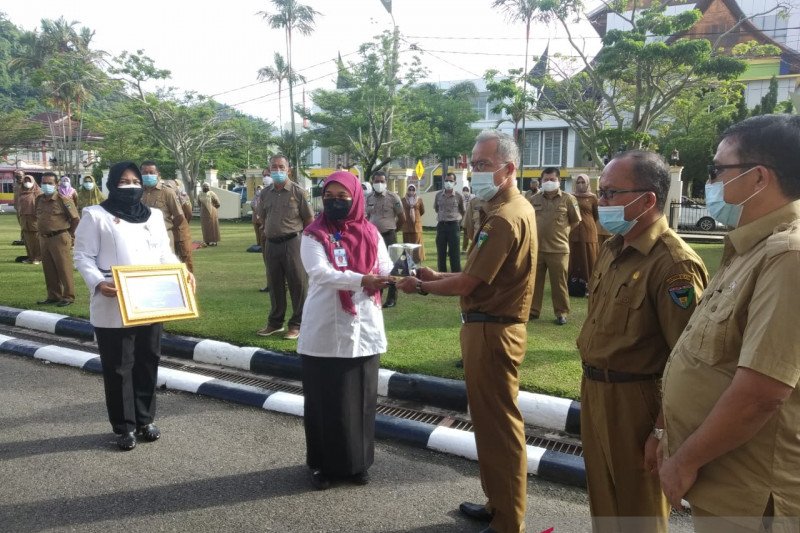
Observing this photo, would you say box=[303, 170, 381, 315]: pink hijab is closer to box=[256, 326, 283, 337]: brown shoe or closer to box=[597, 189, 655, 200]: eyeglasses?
box=[597, 189, 655, 200]: eyeglasses

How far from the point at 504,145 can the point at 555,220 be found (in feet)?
14.9

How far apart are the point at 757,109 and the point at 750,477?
3027 centimetres

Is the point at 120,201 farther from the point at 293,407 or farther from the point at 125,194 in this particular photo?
the point at 293,407

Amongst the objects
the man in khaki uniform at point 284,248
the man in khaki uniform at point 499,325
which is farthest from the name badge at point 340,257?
the man in khaki uniform at point 284,248

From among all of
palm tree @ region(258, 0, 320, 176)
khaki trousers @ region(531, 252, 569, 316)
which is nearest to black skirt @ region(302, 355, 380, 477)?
khaki trousers @ region(531, 252, 569, 316)

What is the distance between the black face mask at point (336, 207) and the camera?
3438mm

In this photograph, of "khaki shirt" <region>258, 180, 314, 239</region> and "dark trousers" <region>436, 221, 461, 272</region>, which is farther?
"dark trousers" <region>436, 221, 461, 272</region>

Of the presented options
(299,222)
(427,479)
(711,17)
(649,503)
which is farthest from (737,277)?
(711,17)

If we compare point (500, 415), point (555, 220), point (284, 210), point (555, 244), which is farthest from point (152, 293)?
point (555, 220)

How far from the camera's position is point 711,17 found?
40.1m

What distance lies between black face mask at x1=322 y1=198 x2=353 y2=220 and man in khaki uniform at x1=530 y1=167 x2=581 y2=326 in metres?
4.03

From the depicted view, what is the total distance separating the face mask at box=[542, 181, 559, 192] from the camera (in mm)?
7552

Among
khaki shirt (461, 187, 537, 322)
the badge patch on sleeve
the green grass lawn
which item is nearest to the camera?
the badge patch on sleeve

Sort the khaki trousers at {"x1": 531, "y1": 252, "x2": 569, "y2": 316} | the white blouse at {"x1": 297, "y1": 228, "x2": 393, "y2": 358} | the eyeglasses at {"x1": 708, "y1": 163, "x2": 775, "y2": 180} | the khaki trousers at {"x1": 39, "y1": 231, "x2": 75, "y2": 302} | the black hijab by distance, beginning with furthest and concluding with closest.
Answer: the khaki trousers at {"x1": 39, "y1": 231, "x2": 75, "y2": 302} < the khaki trousers at {"x1": 531, "y1": 252, "x2": 569, "y2": 316} < the black hijab < the white blouse at {"x1": 297, "y1": 228, "x2": 393, "y2": 358} < the eyeglasses at {"x1": 708, "y1": 163, "x2": 775, "y2": 180}
